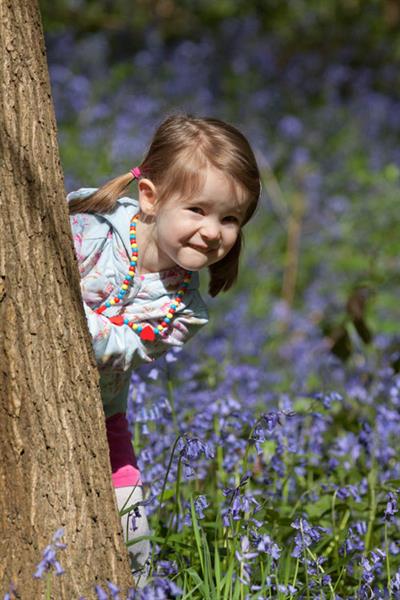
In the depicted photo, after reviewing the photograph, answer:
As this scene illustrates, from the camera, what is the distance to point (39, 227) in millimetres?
2154

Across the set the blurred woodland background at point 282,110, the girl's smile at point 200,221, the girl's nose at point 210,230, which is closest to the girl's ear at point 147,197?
the girl's smile at point 200,221

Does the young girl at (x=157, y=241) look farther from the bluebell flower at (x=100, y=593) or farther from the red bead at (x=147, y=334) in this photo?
the bluebell flower at (x=100, y=593)

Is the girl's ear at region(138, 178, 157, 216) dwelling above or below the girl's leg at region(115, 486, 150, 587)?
above

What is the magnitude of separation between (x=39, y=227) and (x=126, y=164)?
5.24 m

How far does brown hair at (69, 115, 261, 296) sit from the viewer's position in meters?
2.46

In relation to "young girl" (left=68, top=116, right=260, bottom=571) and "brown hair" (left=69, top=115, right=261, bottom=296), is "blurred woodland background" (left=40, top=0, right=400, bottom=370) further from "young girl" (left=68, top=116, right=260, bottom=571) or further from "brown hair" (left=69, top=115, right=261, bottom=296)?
"brown hair" (left=69, top=115, right=261, bottom=296)

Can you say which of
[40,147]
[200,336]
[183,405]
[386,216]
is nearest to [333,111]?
[386,216]

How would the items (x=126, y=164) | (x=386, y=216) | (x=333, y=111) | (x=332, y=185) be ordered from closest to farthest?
(x=126, y=164) → (x=386, y=216) → (x=332, y=185) → (x=333, y=111)

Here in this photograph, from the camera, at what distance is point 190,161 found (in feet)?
8.12

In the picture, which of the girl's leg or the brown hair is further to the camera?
the girl's leg

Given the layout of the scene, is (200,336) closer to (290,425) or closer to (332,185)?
(290,425)

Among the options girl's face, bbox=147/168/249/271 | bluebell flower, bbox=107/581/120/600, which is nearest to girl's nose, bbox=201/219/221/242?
girl's face, bbox=147/168/249/271

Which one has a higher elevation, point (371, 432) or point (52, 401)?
point (52, 401)

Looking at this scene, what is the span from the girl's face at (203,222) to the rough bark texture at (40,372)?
1.16 ft
